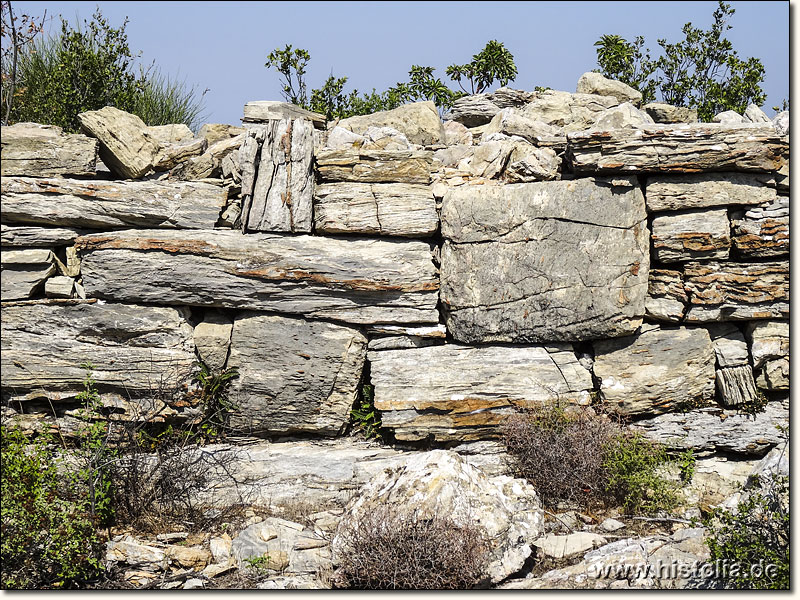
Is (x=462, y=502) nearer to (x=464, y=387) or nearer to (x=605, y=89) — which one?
(x=464, y=387)

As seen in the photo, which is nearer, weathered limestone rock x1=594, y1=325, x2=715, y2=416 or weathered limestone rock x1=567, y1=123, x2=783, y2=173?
weathered limestone rock x1=567, y1=123, x2=783, y2=173

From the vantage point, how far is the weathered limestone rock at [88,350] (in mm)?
7699

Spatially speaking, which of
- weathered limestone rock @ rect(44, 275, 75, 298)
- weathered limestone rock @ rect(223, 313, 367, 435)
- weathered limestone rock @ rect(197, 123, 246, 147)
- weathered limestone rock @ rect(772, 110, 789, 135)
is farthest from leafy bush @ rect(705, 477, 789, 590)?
weathered limestone rock @ rect(197, 123, 246, 147)

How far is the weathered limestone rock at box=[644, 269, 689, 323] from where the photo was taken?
8.16m

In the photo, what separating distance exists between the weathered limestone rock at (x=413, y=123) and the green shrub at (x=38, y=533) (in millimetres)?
5689

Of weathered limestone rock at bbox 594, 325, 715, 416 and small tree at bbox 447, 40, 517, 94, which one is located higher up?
small tree at bbox 447, 40, 517, 94

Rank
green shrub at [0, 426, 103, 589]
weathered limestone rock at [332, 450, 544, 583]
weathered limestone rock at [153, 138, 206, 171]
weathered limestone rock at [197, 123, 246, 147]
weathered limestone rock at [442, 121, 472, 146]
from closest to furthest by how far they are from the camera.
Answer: green shrub at [0, 426, 103, 589], weathered limestone rock at [332, 450, 544, 583], weathered limestone rock at [153, 138, 206, 171], weathered limestone rock at [197, 123, 246, 147], weathered limestone rock at [442, 121, 472, 146]

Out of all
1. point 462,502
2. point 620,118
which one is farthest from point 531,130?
point 462,502

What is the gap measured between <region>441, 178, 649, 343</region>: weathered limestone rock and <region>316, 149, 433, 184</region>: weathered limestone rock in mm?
722

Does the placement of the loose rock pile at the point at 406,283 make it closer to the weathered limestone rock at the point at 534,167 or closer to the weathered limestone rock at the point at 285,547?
the weathered limestone rock at the point at 534,167

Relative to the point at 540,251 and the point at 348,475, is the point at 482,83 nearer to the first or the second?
the point at 540,251

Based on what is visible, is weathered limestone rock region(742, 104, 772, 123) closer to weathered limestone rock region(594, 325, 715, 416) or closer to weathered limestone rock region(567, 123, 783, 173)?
weathered limestone rock region(567, 123, 783, 173)

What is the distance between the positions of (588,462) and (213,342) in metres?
4.04

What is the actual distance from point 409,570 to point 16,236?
5.20 meters
